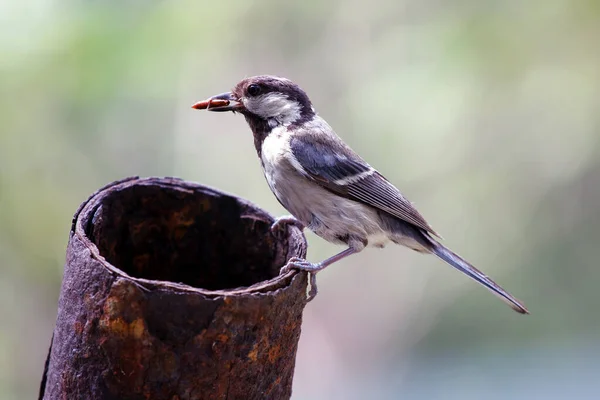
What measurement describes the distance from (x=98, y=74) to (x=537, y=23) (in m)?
2.78

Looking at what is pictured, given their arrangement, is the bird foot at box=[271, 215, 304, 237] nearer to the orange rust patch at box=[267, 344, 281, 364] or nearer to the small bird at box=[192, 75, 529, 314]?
the small bird at box=[192, 75, 529, 314]

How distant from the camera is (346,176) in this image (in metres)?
2.60

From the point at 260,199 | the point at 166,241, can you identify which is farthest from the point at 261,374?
the point at 260,199

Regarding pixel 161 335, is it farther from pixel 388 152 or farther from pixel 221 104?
pixel 388 152

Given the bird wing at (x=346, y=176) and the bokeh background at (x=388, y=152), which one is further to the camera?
the bokeh background at (x=388, y=152)

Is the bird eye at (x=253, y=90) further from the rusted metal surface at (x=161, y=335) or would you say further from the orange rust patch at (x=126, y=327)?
the orange rust patch at (x=126, y=327)

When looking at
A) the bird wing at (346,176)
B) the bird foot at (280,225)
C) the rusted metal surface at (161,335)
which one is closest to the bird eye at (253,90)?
the bird wing at (346,176)

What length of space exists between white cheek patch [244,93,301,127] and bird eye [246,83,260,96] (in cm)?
2

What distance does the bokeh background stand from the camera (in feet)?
12.1

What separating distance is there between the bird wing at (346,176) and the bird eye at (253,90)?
241mm

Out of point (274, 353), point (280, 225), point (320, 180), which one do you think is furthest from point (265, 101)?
point (274, 353)

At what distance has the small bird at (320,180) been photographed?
2514mm

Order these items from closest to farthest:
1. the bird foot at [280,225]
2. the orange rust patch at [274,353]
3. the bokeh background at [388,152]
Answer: the orange rust patch at [274,353], the bird foot at [280,225], the bokeh background at [388,152]

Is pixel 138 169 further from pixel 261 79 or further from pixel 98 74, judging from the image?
pixel 261 79
